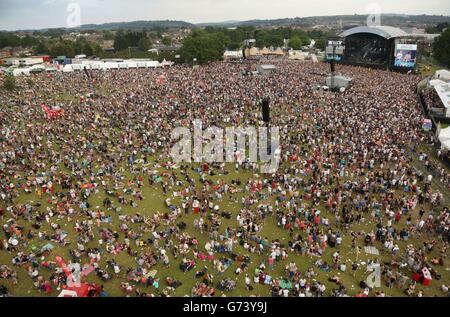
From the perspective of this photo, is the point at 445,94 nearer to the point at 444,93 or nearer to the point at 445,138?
the point at 444,93

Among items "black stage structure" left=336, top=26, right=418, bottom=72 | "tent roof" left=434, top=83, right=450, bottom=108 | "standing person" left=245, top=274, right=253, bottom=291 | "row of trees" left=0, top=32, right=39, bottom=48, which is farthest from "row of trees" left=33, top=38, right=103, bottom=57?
"standing person" left=245, top=274, right=253, bottom=291

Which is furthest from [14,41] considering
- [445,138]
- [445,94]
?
[445,138]

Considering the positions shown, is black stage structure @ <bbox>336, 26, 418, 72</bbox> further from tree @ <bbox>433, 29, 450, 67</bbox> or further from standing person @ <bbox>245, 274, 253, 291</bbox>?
standing person @ <bbox>245, 274, 253, 291</bbox>

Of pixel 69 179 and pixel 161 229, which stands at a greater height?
pixel 69 179
